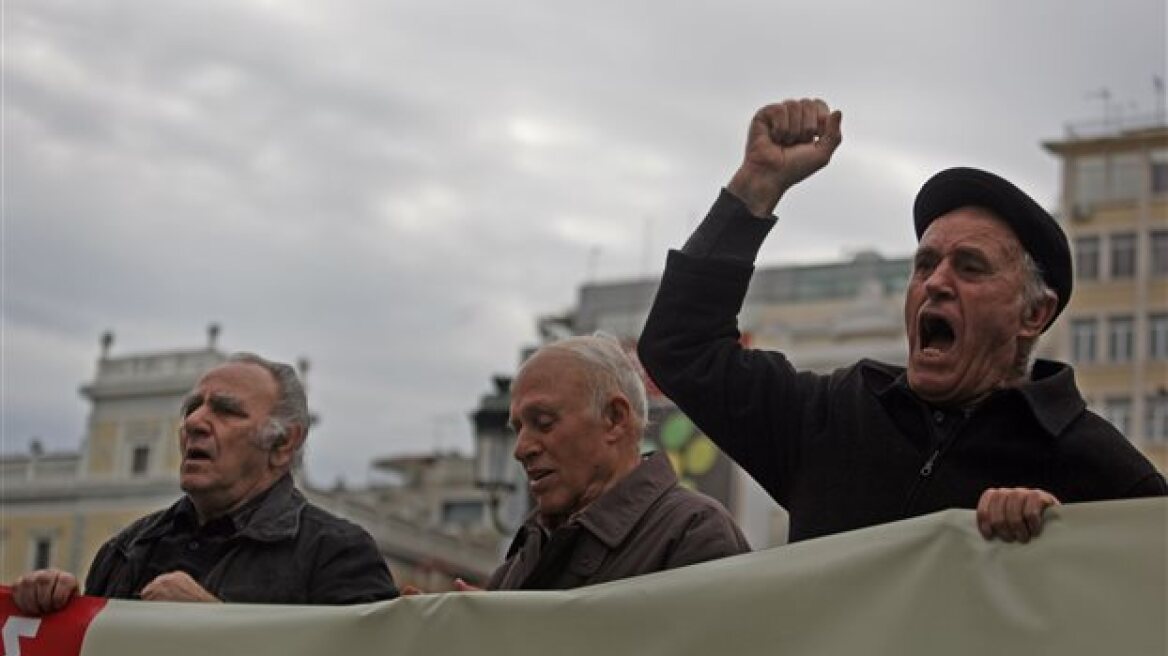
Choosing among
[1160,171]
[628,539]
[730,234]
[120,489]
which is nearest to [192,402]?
[628,539]

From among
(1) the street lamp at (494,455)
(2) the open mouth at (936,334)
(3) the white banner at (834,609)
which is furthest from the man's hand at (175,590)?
(1) the street lamp at (494,455)

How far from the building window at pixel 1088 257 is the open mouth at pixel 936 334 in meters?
45.2

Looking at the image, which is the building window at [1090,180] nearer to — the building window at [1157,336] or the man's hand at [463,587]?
the building window at [1157,336]

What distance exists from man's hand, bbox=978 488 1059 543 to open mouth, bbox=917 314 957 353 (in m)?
0.64

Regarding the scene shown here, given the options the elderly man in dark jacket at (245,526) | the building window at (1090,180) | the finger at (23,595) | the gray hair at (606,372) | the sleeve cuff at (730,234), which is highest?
the building window at (1090,180)

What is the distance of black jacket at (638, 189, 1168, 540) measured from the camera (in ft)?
14.6

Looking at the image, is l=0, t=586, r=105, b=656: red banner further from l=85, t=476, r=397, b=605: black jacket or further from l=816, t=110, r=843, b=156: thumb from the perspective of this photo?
l=816, t=110, r=843, b=156: thumb

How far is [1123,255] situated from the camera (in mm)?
48812

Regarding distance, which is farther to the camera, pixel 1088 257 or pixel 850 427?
pixel 1088 257

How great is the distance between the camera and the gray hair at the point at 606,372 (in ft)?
17.2

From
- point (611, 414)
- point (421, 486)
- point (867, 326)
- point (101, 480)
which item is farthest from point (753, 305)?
point (611, 414)

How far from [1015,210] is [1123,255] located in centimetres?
4533

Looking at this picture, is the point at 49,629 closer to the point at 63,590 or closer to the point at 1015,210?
the point at 63,590

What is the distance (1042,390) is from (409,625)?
50.9 inches
